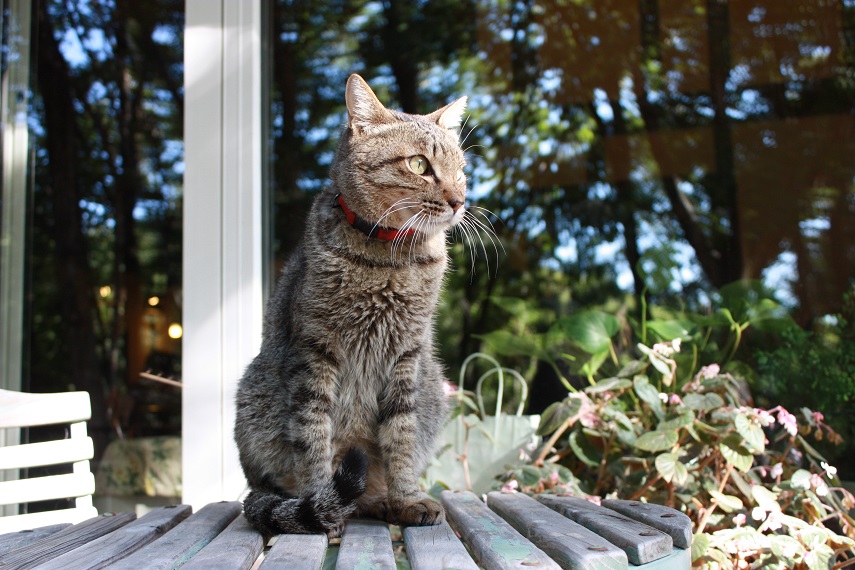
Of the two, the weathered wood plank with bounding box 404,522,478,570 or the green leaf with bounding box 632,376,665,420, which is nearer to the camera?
the weathered wood plank with bounding box 404,522,478,570

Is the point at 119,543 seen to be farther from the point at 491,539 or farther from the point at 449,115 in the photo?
the point at 449,115

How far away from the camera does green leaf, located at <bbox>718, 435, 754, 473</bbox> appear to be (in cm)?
189

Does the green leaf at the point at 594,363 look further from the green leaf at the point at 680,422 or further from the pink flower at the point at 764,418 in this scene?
the pink flower at the point at 764,418

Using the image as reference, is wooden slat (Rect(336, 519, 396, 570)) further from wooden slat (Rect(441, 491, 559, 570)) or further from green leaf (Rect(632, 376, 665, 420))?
Answer: green leaf (Rect(632, 376, 665, 420))

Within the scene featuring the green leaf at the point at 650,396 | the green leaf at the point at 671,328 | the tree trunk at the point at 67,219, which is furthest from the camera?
the tree trunk at the point at 67,219

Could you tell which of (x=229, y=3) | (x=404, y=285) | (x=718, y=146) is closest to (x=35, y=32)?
(x=229, y=3)

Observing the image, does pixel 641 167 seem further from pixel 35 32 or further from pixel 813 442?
pixel 35 32

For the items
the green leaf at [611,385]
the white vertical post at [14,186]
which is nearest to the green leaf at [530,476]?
the green leaf at [611,385]

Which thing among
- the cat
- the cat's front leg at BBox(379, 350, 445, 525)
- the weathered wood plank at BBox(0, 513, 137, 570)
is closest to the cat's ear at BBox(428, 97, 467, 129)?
the cat

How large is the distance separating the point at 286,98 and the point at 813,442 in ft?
7.47

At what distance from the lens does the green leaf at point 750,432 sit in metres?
1.84

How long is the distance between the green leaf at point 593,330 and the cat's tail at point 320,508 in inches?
49.9

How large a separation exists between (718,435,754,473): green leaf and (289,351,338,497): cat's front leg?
112 centimetres

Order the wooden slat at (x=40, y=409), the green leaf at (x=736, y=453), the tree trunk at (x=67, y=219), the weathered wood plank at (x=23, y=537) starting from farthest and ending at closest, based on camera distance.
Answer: the tree trunk at (x=67, y=219), the green leaf at (x=736, y=453), the wooden slat at (x=40, y=409), the weathered wood plank at (x=23, y=537)
